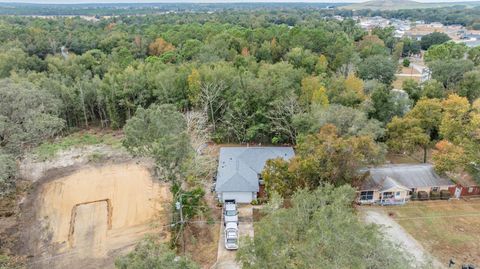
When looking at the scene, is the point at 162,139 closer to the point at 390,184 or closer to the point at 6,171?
the point at 6,171

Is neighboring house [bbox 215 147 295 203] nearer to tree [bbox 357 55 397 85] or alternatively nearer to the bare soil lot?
the bare soil lot

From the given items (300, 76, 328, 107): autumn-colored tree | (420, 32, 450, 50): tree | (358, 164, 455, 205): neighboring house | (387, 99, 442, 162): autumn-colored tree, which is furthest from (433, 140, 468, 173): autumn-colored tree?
(420, 32, 450, 50): tree

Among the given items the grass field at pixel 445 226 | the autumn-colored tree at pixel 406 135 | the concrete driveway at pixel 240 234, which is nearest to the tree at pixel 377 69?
the autumn-colored tree at pixel 406 135

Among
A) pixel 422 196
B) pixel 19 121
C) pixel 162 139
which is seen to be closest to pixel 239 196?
pixel 162 139

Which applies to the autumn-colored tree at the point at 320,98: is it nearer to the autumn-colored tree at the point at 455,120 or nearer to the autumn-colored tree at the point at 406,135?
the autumn-colored tree at the point at 406,135

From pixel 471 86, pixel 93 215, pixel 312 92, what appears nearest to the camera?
pixel 93 215
